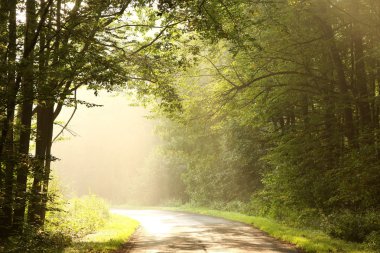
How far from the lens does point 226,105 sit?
2067 cm

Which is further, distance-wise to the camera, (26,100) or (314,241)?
(314,241)

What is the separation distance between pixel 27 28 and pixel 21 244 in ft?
17.8

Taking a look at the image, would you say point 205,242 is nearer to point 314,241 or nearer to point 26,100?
point 314,241

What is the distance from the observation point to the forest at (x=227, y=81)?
1074 cm

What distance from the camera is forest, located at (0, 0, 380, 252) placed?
10742 millimetres

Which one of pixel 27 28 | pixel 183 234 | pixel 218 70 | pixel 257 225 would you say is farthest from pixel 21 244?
pixel 257 225

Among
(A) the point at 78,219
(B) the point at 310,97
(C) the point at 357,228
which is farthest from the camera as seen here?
(B) the point at 310,97

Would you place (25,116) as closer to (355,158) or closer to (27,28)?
(27,28)

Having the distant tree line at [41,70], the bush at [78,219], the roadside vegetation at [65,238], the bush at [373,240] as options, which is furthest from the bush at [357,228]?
the bush at [78,219]

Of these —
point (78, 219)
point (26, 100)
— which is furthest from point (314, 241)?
point (78, 219)

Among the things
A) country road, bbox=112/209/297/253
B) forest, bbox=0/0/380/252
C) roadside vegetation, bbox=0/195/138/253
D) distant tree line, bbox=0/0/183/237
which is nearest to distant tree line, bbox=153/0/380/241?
forest, bbox=0/0/380/252

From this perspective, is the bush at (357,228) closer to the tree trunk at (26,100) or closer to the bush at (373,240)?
the bush at (373,240)

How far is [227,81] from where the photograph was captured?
1998 centimetres

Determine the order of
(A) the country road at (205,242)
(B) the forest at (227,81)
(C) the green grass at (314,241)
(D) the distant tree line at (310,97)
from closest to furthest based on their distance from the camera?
(B) the forest at (227,81), (C) the green grass at (314,241), (A) the country road at (205,242), (D) the distant tree line at (310,97)
